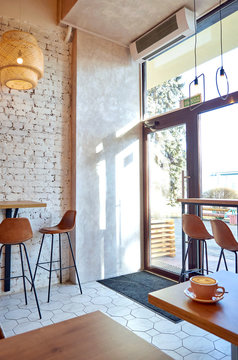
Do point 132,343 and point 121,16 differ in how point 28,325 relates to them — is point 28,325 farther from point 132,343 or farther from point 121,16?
point 121,16

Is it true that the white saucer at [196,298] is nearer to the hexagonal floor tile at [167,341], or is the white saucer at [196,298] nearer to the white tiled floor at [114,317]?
the white tiled floor at [114,317]

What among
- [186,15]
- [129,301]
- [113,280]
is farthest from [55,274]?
[186,15]

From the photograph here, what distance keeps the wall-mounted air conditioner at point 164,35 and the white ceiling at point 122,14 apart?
0.28 feet

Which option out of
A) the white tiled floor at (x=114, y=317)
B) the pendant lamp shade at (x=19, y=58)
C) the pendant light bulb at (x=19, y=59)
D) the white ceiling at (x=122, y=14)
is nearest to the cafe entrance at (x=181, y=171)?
the white tiled floor at (x=114, y=317)

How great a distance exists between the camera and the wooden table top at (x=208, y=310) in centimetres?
77

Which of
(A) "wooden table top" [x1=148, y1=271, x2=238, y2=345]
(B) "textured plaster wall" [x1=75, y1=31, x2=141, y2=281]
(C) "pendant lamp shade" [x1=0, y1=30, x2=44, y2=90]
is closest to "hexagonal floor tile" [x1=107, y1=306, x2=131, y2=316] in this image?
(B) "textured plaster wall" [x1=75, y1=31, x2=141, y2=281]

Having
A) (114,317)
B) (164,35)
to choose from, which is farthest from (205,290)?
(164,35)

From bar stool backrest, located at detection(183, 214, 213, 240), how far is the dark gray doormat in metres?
0.91

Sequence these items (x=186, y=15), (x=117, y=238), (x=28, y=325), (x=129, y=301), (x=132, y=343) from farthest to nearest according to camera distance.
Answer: (x=117, y=238) < (x=186, y=15) < (x=129, y=301) < (x=28, y=325) < (x=132, y=343)

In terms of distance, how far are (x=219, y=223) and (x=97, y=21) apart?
125 inches

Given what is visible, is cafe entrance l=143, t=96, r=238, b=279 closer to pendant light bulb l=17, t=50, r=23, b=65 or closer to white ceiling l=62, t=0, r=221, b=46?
white ceiling l=62, t=0, r=221, b=46

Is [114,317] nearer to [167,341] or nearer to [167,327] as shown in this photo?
[167,327]

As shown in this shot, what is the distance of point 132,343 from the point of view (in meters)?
0.66

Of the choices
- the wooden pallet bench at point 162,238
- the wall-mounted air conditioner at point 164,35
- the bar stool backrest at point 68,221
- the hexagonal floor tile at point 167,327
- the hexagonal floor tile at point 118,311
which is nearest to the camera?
the hexagonal floor tile at point 167,327
